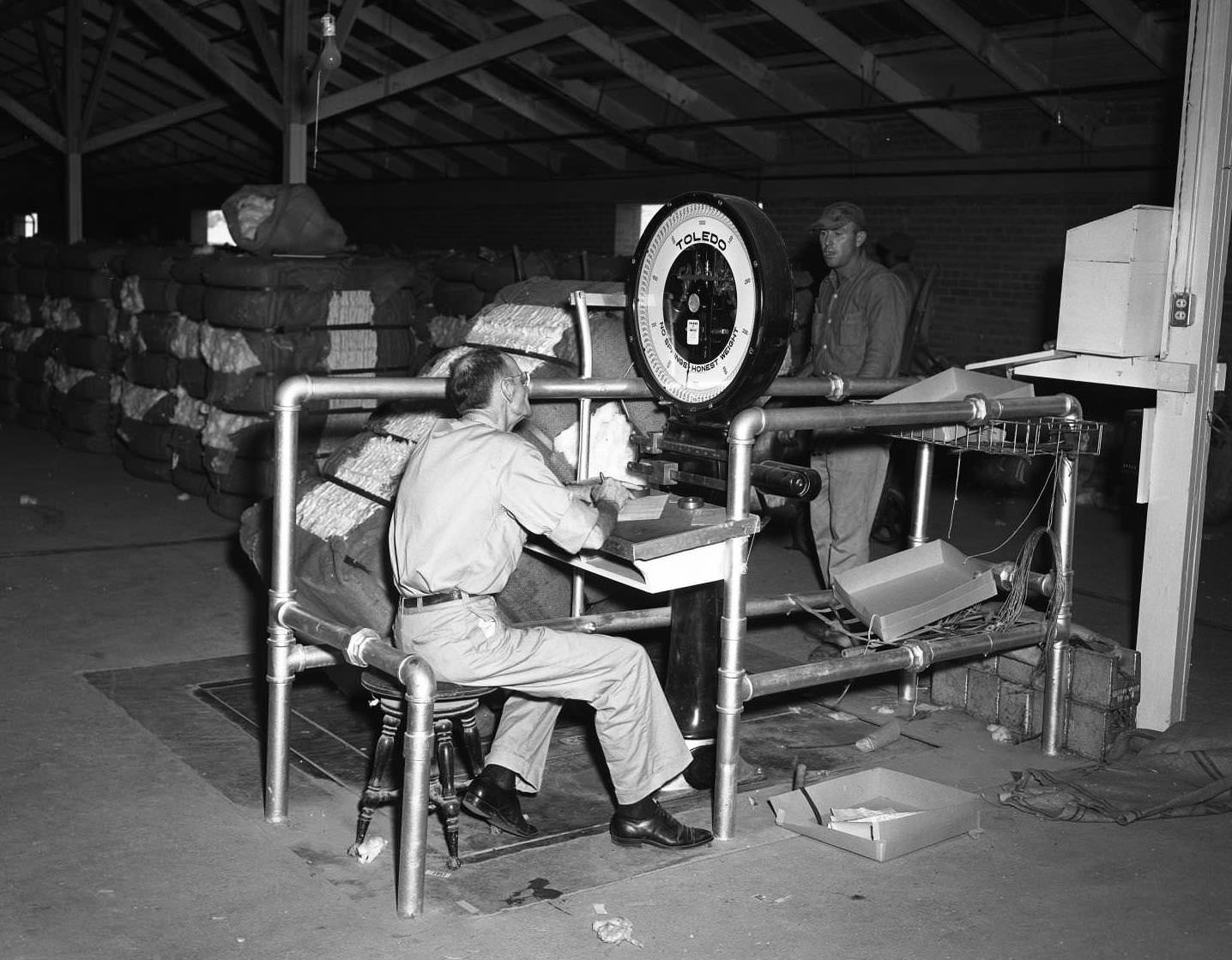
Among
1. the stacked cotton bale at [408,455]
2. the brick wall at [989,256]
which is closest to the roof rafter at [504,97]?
the brick wall at [989,256]

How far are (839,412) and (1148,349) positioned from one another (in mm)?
1680

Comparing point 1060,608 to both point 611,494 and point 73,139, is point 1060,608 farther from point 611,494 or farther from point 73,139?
point 73,139

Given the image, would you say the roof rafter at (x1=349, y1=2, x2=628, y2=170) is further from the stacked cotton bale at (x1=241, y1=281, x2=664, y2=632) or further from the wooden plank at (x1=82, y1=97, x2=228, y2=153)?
the stacked cotton bale at (x1=241, y1=281, x2=664, y2=632)

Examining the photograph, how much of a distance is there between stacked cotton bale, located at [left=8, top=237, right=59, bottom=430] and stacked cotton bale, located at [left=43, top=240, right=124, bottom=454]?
6.5 inches

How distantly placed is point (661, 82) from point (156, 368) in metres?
6.73

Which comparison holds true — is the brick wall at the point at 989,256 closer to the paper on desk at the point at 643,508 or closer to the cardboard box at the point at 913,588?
the cardboard box at the point at 913,588

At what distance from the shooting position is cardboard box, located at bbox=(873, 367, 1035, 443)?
4.35 m

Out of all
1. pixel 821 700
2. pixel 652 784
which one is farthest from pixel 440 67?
pixel 652 784

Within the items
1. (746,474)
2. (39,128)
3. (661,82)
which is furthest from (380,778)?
(39,128)

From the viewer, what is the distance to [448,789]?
350cm

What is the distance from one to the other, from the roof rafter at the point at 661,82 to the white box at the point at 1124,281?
856 cm

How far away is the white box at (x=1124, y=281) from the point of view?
4.71 metres

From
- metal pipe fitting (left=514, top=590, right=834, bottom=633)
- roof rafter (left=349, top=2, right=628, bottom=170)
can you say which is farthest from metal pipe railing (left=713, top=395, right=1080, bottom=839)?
roof rafter (left=349, top=2, right=628, bottom=170)

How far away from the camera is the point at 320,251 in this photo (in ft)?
28.0
